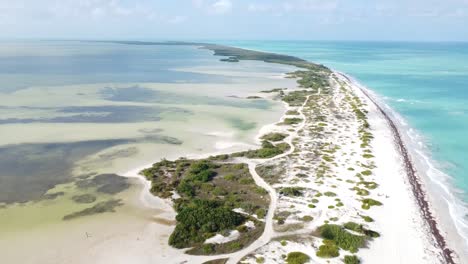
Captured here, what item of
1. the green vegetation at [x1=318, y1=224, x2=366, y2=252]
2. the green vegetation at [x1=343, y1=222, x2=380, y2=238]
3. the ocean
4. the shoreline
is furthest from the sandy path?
the ocean

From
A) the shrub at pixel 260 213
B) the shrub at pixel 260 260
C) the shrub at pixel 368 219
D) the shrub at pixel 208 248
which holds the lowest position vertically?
the shrub at pixel 208 248

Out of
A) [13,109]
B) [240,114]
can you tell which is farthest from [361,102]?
[13,109]

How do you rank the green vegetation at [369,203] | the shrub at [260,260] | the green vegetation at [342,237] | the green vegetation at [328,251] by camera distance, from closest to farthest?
the shrub at [260,260], the green vegetation at [328,251], the green vegetation at [342,237], the green vegetation at [369,203]

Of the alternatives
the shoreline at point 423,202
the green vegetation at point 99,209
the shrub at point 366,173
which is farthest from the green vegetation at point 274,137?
the green vegetation at point 99,209

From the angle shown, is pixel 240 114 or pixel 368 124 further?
pixel 240 114

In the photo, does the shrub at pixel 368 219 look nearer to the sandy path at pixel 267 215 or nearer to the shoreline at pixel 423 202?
the shoreline at pixel 423 202

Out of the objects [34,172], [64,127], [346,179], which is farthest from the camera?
[64,127]

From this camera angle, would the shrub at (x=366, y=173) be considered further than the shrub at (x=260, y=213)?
Yes

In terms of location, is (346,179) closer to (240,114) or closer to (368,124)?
(368,124)
